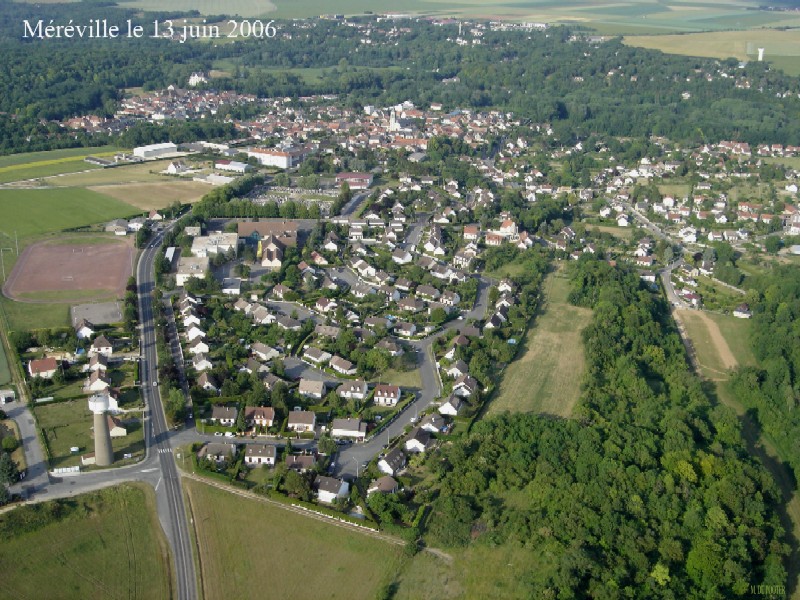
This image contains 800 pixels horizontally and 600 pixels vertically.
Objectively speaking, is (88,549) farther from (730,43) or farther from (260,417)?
(730,43)

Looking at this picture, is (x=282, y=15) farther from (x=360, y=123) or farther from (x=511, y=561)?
(x=511, y=561)

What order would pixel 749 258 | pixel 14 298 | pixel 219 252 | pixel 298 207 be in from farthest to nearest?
pixel 298 207 → pixel 749 258 → pixel 219 252 → pixel 14 298

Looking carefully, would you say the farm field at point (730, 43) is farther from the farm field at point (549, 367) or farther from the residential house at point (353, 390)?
the residential house at point (353, 390)

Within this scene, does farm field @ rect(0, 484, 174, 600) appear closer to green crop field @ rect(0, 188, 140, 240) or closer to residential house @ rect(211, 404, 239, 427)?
residential house @ rect(211, 404, 239, 427)

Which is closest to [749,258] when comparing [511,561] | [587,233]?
[587,233]

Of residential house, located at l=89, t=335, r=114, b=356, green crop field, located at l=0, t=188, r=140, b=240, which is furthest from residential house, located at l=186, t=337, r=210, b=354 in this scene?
green crop field, located at l=0, t=188, r=140, b=240

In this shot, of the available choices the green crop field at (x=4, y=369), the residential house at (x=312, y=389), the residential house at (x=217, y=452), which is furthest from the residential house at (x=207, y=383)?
the green crop field at (x=4, y=369)
